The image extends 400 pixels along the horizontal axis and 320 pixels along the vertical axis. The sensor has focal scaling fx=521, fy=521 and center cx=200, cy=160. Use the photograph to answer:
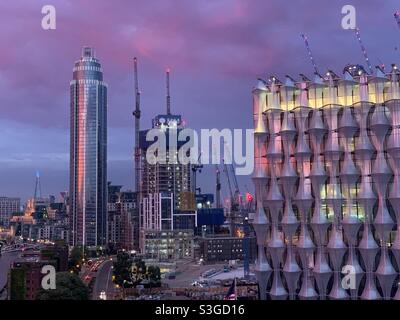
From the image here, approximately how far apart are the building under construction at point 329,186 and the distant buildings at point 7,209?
228 ft

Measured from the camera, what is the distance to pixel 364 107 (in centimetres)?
1467

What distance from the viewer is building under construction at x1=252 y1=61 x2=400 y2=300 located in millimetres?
14383

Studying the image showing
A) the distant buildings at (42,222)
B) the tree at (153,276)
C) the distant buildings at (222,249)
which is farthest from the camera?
the distant buildings at (42,222)

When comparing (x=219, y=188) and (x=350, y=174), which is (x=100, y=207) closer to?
(x=219, y=188)

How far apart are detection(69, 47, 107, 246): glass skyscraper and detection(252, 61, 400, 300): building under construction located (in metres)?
53.1

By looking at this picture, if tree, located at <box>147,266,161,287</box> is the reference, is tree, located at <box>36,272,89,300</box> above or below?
above

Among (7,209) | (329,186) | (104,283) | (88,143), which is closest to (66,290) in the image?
(329,186)

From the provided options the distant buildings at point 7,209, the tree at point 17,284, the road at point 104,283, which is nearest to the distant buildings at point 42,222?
the distant buildings at point 7,209

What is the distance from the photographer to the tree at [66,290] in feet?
53.3

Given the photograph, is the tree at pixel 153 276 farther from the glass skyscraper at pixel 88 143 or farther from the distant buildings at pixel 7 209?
the distant buildings at pixel 7 209

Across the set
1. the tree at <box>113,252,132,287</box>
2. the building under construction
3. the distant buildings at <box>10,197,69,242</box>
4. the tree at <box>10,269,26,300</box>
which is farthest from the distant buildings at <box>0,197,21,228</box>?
the building under construction

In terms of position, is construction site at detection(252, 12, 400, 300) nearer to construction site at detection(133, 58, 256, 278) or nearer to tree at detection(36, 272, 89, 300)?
tree at detection(36, 272, 89, 300)
